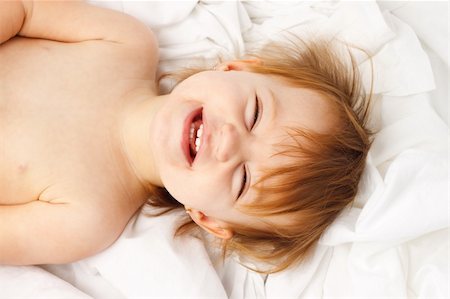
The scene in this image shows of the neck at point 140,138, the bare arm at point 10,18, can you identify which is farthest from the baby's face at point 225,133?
the bare arm at point 10,18

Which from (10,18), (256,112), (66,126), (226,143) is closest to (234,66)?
(256,112)

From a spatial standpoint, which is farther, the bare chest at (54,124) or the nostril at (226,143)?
the bare chest at (54,124)

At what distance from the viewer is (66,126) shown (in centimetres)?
142

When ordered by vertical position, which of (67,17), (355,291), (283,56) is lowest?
(355,291)

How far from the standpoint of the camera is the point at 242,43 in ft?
5.45

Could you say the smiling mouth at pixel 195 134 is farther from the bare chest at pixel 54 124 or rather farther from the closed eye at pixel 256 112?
the bare chest at pixel 54 124

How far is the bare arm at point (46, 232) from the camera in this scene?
1331 millimetres

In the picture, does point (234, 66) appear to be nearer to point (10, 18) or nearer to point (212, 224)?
point (212, 224)

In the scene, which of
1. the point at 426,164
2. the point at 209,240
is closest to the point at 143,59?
the point at 209,240

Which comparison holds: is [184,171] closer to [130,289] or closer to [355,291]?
[130,289]

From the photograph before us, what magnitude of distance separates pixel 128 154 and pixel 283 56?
0.50 metres

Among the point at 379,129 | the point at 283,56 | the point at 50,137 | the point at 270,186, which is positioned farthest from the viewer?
the point at 283,56

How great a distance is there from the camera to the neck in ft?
4.83

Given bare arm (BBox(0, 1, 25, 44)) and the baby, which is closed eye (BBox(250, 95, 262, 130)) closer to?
the baby
